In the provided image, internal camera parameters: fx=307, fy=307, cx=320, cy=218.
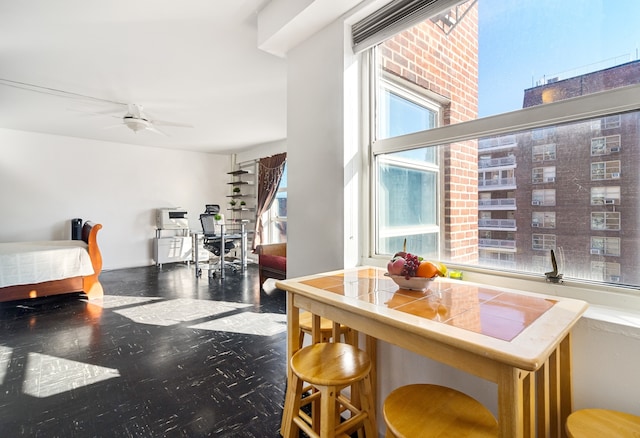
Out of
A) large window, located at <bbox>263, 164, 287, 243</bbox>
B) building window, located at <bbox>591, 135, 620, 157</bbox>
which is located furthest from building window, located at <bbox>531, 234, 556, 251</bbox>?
large window, located at <bbox>263, 164, 287, 243</bbox>

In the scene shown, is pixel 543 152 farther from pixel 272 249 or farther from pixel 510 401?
pixel 272 249

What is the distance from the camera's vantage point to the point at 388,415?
982mm

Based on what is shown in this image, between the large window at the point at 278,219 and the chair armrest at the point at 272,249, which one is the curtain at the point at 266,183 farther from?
the chair armrest at the point at 272,249

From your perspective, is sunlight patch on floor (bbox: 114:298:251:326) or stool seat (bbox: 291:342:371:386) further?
sunlight patch on floor (bbox: 114:298:251:326)

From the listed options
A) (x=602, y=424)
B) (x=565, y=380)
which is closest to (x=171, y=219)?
(x=565, y=380)

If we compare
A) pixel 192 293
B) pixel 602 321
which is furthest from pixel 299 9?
pixel 192 293

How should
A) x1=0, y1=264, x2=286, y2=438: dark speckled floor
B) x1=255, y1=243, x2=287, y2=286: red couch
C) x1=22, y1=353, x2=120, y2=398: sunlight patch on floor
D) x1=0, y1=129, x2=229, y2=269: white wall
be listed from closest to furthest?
1. x1=0, y1=264, x2=286, y2=438: dark speckled floor
2. x1=22, y1=353, x2=120, y2=398: sunlight patch on floor
3. x1=255, y1=243, x2=287, y2=286: red couch
4. x1=0, y1=129, x2=229, y2=269: white wall

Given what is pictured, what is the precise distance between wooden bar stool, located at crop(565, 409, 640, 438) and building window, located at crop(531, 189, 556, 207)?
764 mm

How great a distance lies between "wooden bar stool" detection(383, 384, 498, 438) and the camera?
3.00ft

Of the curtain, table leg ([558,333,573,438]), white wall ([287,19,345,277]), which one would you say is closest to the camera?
table leg ([558,333,573,438])

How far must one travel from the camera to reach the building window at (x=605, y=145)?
1154 millimetres

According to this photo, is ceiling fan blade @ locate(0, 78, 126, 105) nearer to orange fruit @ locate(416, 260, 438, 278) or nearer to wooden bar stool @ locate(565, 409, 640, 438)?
orange fruit @ locate(416, 260, 438, 278)

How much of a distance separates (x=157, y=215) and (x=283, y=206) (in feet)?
8.61

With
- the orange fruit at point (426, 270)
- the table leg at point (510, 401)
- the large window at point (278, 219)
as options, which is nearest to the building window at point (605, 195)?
the orange fruit at point (426, 270)
